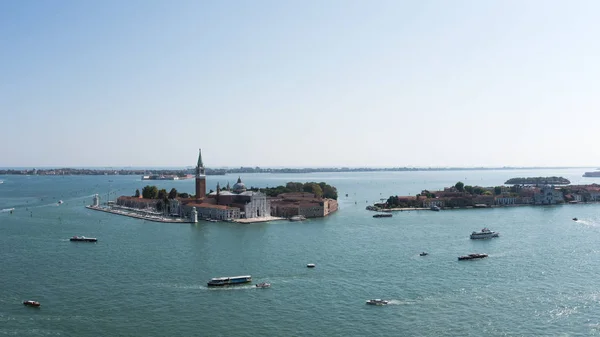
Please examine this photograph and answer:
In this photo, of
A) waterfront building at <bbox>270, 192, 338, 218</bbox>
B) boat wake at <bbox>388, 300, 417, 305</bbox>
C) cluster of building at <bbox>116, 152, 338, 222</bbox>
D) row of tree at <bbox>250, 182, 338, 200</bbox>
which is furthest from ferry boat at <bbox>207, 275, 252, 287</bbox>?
row of tree at <bbox>250, 182, 338, 200</bbox>

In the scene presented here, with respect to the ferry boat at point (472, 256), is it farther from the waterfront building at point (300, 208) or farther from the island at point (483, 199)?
the island at point (483, 199)

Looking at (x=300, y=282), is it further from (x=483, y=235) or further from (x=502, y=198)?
(x=502, y=198)

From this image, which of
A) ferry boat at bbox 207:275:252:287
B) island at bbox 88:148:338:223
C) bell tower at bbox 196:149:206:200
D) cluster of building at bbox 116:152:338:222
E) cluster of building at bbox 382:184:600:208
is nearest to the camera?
ferry boat at bbox 207:275:252:287

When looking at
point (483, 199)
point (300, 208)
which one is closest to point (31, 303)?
point (300, 208)

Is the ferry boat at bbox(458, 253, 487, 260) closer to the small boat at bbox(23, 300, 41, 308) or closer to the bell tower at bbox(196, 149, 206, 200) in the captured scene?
the small boat at bbox(23, 300, 41, 308)

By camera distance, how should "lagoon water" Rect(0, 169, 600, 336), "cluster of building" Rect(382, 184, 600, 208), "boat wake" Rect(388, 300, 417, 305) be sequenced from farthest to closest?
"cluster of building" Rect(382, 184, 600, 208)
"boat wake" Rect(388, 300, 417, 305)
"lagoon water" Rect(0, 169, 600, 336)

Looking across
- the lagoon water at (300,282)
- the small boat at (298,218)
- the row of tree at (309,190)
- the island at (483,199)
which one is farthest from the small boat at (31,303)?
the row of tree at (309,190)
